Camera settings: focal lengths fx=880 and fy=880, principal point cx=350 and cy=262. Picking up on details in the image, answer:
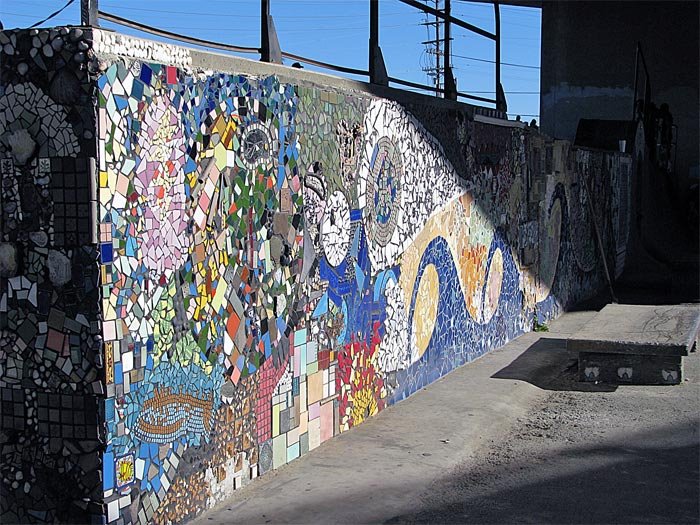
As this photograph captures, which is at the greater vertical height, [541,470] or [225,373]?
[225,373]

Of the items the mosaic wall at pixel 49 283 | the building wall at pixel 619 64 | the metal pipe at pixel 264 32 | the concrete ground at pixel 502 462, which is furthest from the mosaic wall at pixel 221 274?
the building wall at pixel 619 64

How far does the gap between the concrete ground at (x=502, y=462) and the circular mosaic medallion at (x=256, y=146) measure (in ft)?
6.14

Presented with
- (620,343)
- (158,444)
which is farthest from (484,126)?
(158,444)

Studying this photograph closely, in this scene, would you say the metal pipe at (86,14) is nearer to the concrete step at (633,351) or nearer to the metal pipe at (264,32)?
the metal pipe at (264,32)

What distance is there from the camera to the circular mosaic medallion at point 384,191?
265 inches

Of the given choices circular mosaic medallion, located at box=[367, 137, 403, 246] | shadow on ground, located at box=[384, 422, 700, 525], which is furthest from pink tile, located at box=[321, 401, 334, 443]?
circular mosaic medallion, located at box=[367, 137, 403, 246]

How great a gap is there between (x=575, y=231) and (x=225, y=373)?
10170 mm

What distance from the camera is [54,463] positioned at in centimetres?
409

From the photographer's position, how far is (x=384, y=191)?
694 cm

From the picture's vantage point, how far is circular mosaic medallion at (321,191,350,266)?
596 cm

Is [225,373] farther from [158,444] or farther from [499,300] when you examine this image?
[499,300]

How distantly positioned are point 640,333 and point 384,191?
3.39 meters

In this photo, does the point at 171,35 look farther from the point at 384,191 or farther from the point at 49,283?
the point at 384,191

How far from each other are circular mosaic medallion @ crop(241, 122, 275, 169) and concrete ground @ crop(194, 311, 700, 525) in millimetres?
1870
